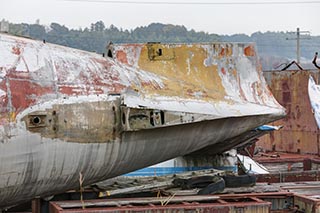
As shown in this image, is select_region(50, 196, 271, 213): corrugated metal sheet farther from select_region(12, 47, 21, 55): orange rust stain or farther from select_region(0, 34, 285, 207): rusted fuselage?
select_region(12, 47, 21, 55): orange rust stain

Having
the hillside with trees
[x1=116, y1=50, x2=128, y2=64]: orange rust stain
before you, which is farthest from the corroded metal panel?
the hillside with trees

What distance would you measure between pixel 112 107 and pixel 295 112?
1271 cm

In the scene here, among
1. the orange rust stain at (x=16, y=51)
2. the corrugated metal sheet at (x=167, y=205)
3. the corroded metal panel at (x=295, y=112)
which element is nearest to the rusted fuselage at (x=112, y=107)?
the orange rust stain at (x=16, y=51)

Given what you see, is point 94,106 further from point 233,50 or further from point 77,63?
point 233,50

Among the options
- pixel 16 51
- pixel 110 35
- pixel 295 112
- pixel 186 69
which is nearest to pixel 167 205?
pixel 186 69

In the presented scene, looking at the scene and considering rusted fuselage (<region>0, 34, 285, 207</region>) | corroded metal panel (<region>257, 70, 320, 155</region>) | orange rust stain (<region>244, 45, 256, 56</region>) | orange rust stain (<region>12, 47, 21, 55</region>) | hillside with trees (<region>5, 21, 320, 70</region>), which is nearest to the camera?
rusted fuselage (<region>0, 34, 285, 207</region>)

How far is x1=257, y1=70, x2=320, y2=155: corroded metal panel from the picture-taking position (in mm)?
18594

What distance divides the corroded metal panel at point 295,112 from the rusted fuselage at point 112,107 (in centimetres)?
966

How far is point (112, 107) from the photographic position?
759 cm

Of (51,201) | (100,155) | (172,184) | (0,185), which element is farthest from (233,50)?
(0,185)

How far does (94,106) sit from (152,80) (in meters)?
1.33

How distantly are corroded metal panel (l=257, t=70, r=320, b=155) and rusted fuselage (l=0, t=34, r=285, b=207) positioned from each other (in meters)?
9.66

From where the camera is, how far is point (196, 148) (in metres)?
8.91

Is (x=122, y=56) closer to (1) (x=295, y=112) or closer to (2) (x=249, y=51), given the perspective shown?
(2) (x=249, y=51)
